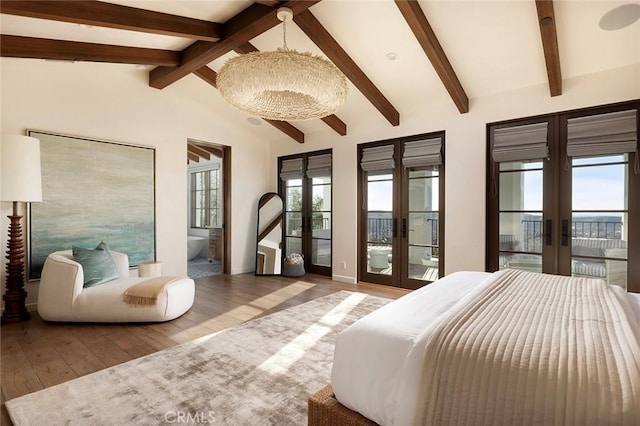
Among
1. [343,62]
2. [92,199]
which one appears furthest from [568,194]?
[92,199]

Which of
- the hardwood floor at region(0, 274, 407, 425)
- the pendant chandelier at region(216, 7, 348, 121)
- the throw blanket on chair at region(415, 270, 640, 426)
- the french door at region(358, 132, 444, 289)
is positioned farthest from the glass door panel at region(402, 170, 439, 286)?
the throw blanket on chair at region(415, 270, 640, 426)

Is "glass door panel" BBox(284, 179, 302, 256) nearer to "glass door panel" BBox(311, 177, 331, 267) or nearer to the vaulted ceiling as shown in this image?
"glass door panel" BBox(311, 177, 331, 267)

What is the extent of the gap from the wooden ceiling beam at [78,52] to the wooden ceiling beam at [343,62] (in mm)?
1846

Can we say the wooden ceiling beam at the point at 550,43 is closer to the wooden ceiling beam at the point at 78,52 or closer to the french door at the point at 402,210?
the french door at the point at 402,210

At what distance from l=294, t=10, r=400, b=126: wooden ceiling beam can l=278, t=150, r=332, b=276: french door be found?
1.43 meters

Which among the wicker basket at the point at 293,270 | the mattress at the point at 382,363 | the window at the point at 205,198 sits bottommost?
the wicker basket at the point at 293,270

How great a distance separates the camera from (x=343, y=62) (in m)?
3.90

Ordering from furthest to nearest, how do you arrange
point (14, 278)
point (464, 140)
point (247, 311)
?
point (464, 140) < point (247, 311) < point (14, 278)

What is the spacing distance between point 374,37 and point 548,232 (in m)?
3.02

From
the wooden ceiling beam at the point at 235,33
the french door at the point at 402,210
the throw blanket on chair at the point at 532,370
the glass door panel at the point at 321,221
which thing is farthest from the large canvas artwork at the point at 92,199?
the throw blanket on chair at the point at 532,370

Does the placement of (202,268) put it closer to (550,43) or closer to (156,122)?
(156,122)

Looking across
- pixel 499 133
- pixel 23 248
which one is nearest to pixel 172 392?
pixel 23 248

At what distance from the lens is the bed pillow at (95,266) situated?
137 inches

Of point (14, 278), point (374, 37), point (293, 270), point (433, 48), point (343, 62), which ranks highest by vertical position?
point (374, 37)
